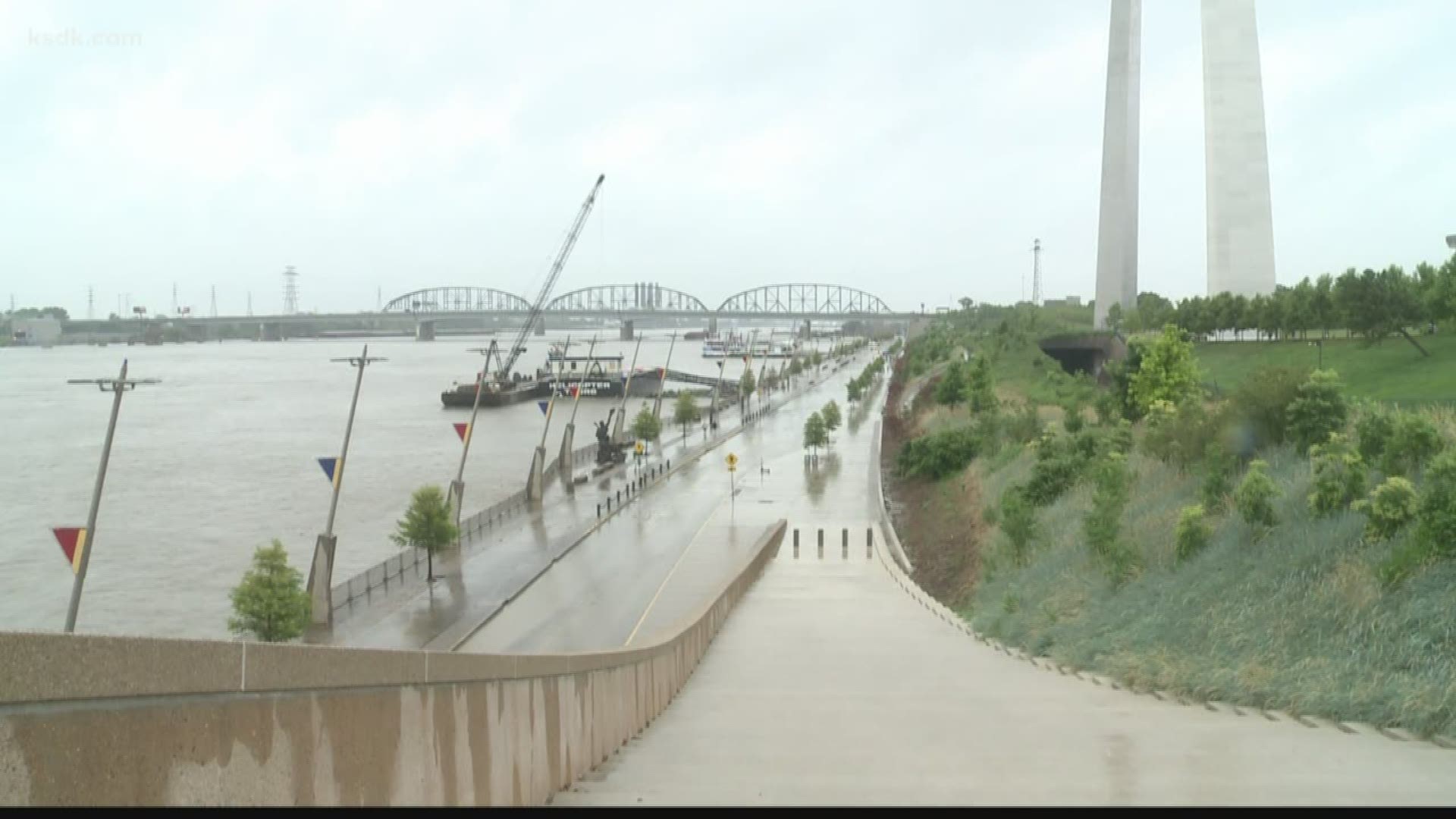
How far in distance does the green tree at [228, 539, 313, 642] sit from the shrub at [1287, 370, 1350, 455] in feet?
43.5

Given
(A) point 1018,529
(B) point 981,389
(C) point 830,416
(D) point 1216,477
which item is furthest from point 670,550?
(C) point 830,416

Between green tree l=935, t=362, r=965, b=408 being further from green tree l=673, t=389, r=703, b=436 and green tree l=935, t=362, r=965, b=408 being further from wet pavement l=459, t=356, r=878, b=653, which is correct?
green tree l=673, t=389, r=703, b=436

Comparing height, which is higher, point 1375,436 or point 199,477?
point 1375,436

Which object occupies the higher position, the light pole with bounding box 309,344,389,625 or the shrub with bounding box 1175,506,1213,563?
the shrub with bounding box 1175,506,1213,563

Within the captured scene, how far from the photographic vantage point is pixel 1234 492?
1296 centimetres

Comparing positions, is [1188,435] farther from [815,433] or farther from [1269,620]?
[815,433]

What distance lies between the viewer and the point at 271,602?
719 inches

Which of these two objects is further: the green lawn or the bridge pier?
the bridge pier

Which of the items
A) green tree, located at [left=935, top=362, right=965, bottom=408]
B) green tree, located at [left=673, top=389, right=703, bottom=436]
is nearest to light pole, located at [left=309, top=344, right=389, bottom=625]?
green tree, located at [left=935, top=362, right=965, bottom=408]

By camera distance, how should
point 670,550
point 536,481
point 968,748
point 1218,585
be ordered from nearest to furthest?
point 968,748, point 1218,585, point 670,550, point 536,481

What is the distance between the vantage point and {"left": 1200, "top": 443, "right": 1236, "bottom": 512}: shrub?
1320cm

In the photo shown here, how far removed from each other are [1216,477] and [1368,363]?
74.3 ft

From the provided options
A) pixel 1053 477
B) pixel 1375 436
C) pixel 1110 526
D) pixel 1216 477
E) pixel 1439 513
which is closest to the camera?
pixel 1439 513

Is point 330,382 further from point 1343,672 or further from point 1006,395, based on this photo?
point 1343,672
